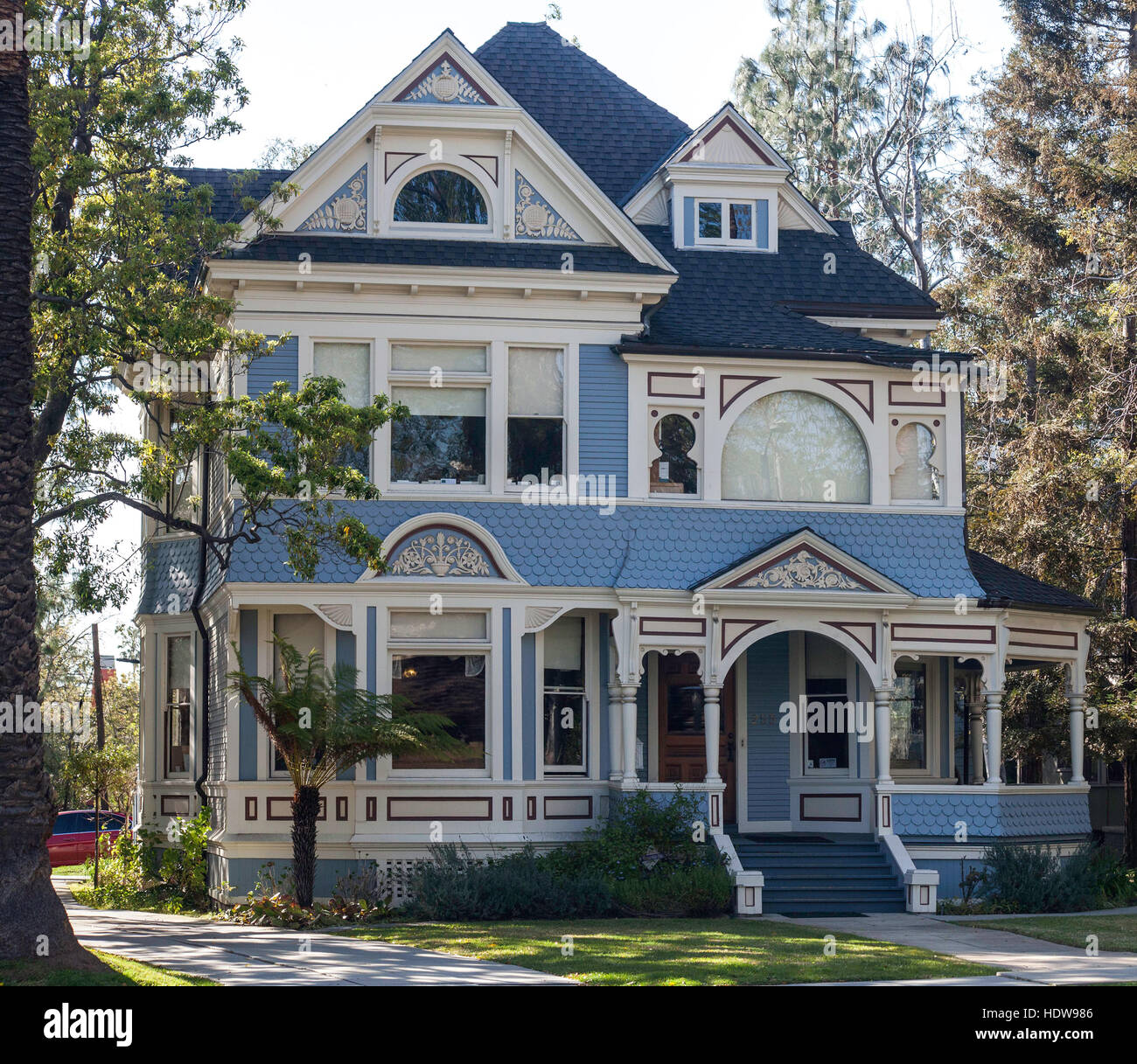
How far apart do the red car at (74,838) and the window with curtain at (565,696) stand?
17372mm

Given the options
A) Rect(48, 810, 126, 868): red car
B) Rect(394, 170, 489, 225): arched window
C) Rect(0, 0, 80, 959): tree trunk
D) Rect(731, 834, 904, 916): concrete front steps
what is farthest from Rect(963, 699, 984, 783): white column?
Rect(48, 810, 126, 868): red car

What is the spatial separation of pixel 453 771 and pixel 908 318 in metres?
9.77

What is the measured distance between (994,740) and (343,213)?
11.4 metres

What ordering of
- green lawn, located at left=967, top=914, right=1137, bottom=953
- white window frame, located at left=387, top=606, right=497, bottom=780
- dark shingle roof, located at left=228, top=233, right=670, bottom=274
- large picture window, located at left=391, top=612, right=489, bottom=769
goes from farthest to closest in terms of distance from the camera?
dark shingle roof, located at left=228, top=233, right=670, bottom=274 < large picture window, located at left=391, top=612, right=489, bottom=769 < white window frame, located at left=387, top=606, right=497, bottom=780 < green lawn, located at left=967, top=914, right=1137, bottom=953

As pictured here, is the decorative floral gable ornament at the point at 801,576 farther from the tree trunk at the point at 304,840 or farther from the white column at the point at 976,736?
the tree trunk at the point at 304,840

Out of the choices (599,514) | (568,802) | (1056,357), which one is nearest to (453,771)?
(568,802)

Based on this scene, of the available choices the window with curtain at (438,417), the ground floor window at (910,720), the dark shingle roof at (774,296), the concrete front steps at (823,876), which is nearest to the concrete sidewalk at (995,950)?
the concrete front steps at (823,876)

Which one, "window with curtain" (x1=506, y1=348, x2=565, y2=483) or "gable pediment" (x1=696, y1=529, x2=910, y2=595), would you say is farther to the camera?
"window with curtain" (x1=506, y1=348, x2=565, y2=483)

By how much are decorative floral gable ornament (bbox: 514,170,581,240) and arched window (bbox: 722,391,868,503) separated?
370cm

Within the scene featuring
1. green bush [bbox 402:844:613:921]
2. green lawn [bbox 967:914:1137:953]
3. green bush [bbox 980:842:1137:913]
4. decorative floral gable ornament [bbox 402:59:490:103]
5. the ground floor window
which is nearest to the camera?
green lawn [bbox 967:914:1137:953]

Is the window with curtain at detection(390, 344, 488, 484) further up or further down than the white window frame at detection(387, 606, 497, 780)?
further up

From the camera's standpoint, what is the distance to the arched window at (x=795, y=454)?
21.5 metres

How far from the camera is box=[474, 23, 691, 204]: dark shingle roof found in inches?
999

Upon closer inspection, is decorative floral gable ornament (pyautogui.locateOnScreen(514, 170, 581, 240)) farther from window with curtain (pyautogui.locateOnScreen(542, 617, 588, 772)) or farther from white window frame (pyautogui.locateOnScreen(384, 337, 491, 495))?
window with curtain (pyautogui.locateOnScreen(542, 617, 588, 772))
